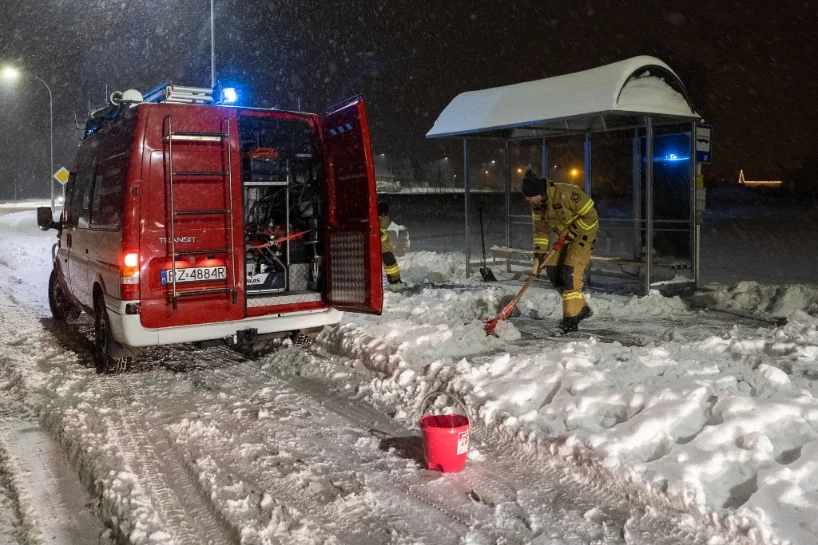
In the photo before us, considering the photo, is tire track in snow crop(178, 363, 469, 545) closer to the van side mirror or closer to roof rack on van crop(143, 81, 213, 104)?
roof rack on van crop(143, 81, 213, 104)

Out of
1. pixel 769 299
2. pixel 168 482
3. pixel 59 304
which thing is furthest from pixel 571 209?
pixel 59 304

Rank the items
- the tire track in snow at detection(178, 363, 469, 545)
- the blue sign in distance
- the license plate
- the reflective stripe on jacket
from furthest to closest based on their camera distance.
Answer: the blue sign in distance, the reflective stripe on jacket, the license plate, the tire track in snow at detection(178, 363, 469, 545)

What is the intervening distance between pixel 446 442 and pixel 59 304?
283 inches

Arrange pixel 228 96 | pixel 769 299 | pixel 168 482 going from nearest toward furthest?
pixel 168 482
pixel 228 96
pixel 769 299

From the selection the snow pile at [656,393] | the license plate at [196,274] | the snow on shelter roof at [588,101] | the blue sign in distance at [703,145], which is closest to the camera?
the snow pile at [656,393]

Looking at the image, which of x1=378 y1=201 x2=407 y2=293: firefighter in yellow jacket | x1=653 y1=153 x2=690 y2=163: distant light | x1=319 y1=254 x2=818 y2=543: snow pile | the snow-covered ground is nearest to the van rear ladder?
the snow-covered ground

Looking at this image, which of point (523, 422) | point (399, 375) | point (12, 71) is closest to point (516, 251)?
point (399, 375)

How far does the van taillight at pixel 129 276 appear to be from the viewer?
6.11m

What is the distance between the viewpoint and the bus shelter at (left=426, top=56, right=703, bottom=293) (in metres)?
9.66

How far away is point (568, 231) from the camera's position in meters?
8.01

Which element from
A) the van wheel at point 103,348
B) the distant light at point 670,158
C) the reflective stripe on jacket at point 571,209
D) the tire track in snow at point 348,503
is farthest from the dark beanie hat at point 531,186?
the van wheel at point 103,348

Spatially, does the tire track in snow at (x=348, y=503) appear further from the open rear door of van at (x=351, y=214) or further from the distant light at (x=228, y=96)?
the distant light at (x=228, y=96)

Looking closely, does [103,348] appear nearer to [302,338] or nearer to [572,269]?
[302,338]

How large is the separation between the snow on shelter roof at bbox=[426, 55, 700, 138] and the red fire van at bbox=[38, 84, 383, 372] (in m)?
4.04
